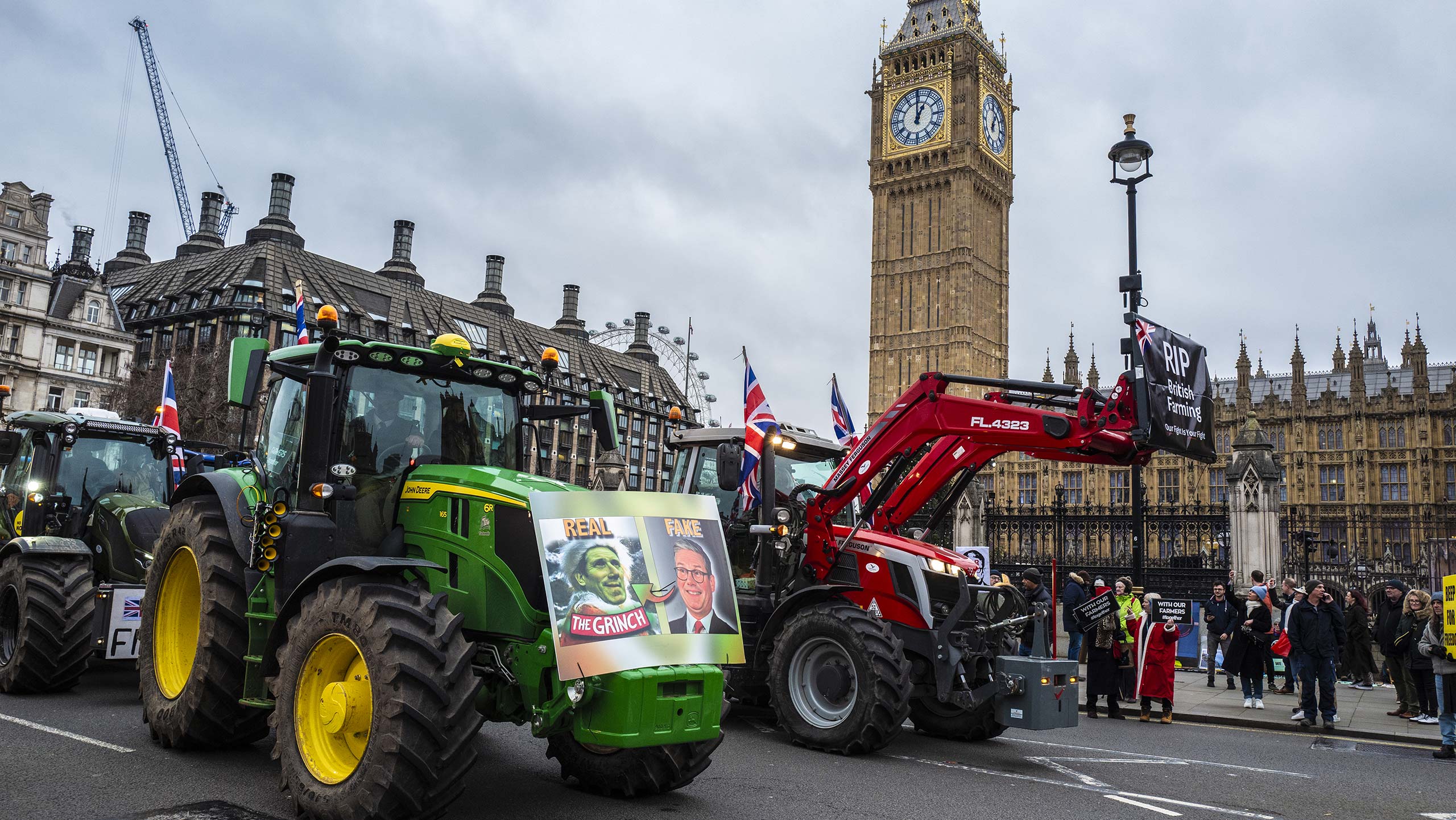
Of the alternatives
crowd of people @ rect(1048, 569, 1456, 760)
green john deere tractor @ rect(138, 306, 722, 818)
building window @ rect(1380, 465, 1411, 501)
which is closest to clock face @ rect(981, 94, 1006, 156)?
building window @ rect(1380, 465, 1411, 501)

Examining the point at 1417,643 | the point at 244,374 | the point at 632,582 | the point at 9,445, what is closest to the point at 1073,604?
the point at 1417,643

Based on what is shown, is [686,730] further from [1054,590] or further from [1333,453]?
[1333,453]

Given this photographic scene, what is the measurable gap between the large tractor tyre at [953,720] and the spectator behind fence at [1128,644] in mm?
3735

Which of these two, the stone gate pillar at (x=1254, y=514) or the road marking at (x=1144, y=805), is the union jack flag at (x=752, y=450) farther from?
the stone gate pillar at (x=1254, y=514)

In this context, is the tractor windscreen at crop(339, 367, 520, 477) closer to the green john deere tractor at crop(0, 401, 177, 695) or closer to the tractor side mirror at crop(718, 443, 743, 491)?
the tractor side mirror at crop(718, 443, 743, 491)

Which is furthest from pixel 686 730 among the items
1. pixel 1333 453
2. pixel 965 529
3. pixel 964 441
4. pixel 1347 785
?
pixel 1333 453

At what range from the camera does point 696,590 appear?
558 cm

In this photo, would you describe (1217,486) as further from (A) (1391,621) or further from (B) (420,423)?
(B) (420,423)

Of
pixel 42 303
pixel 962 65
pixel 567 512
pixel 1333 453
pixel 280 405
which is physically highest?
pixel 962 65

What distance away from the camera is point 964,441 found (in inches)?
375

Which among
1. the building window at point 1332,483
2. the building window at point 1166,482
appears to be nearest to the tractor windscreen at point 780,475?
the building window at point 1166,482

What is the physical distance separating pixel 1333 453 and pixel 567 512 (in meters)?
62.9

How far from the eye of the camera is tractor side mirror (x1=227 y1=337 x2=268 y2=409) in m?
6.25

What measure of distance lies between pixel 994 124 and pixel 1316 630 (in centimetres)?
7258
